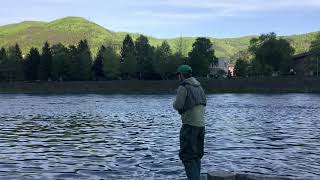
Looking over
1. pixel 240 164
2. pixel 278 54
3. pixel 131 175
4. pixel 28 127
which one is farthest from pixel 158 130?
pixel 278 54

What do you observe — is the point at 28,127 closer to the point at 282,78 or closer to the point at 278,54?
the point at 282,78

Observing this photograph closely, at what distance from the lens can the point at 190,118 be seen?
13.4 m

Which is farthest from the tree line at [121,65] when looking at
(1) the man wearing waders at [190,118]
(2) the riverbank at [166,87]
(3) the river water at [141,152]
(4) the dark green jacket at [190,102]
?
(4) the dark green jacket at [190,102]

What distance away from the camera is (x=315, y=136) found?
3344 cm

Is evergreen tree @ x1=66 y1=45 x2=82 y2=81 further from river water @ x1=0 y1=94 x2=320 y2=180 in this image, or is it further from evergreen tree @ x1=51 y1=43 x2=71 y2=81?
river water @ x1=0 y1=94 x2=320 y2=180

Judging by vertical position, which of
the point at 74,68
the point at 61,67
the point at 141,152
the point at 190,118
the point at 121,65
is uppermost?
the point at 121,65

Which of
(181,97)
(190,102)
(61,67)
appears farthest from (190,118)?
(61,67)

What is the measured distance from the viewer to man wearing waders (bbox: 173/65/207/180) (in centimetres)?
1325

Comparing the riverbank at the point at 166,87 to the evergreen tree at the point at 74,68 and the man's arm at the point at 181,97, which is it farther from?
the man's arm at the point at 181,97

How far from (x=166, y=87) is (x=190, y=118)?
500ft

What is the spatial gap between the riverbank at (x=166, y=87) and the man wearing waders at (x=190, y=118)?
14317cm

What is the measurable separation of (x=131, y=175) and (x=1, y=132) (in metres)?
21.1

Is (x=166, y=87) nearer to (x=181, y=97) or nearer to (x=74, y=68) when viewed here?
(x=74, y=68)

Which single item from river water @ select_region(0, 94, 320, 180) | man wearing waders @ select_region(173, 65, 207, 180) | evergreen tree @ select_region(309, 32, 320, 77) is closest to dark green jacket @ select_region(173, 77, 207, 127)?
man wearing waders @ select_region(173, 65, 207, 180)
